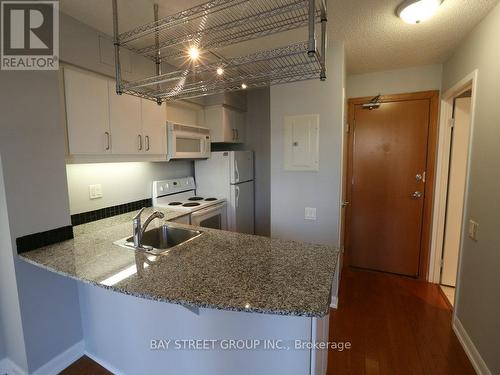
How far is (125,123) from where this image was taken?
210cm

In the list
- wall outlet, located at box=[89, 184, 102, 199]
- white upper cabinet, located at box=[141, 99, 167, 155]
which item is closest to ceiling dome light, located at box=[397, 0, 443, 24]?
white upper cabinet, located at box=[141, 99, 167, 155]

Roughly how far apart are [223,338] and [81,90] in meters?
1.85

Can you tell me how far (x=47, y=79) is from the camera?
5.04 ft

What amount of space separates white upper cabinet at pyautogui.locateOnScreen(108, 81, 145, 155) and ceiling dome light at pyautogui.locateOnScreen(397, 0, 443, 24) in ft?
6.81

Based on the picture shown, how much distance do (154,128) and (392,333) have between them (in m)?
2.72

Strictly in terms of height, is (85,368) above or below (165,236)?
below

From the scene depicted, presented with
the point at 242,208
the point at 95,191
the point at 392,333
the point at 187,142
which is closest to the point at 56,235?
the point at 95,191

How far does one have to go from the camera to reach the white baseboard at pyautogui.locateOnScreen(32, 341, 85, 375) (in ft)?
5.29

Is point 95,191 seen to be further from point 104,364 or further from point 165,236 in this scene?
point 104,364

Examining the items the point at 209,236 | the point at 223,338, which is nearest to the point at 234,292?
the point at 223,338

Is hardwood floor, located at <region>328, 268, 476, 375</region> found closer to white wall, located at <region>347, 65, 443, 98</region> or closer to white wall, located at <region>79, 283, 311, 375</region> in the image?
white wall, located at <region>79, 283, 311, 375</region>

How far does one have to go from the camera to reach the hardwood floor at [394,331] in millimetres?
1746

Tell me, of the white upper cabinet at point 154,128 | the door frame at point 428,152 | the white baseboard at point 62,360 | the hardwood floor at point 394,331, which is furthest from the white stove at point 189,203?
the door frame at point 428,152

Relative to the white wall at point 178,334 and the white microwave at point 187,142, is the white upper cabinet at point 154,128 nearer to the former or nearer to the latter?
the white microwave at point 187,142
